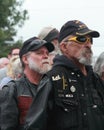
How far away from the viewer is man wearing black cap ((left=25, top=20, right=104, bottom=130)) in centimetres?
508

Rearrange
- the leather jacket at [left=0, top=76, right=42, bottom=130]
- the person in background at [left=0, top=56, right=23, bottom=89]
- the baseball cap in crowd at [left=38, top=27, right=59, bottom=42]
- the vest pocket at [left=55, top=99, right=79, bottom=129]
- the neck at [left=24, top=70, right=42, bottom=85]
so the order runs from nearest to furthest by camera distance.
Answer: the vest pocket at [left=55, top=99, right=79, bottom=129], the leather jacket at [left=0, top=76, right=42, bottom=130], the neck at [left=24, top=70, right=42, bottom=85], the baseball cap in crowd at [left=38, top=27, right=59, bottom=42], the person in background at [left=0, top=56, right=23, bottom=89]

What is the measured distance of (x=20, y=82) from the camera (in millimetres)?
6301

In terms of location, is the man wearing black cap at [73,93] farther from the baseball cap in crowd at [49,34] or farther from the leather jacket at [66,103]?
the baseball cap in crowd at [49,34]

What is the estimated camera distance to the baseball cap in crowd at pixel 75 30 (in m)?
5.32

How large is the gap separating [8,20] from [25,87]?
41.6 m

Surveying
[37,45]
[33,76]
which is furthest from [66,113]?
[37,45]

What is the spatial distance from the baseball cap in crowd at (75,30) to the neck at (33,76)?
3.55ft

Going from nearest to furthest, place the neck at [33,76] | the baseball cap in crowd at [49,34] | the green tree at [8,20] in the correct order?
the neck at [33,76] < the baseball cap in crowd at [49,34] < the green tree at [8,20]

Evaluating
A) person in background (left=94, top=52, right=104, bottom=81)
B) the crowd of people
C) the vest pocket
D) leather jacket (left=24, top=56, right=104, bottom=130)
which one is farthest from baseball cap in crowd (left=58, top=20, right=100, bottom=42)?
person in background (left=94, top=52, right=104, bottom=81)

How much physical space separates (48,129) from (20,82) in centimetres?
118

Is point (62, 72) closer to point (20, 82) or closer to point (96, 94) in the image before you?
point (96, 94)

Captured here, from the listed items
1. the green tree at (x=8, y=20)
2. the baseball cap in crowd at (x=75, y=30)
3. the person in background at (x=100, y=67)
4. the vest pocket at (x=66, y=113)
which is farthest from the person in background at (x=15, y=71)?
the green tree at (x=8, y=20)

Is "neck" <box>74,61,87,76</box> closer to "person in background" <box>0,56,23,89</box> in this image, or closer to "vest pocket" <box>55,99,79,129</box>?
"vest pocket" <box>55,99,79,129</box>

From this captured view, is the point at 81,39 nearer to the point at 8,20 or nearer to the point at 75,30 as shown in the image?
the point at 75,30
